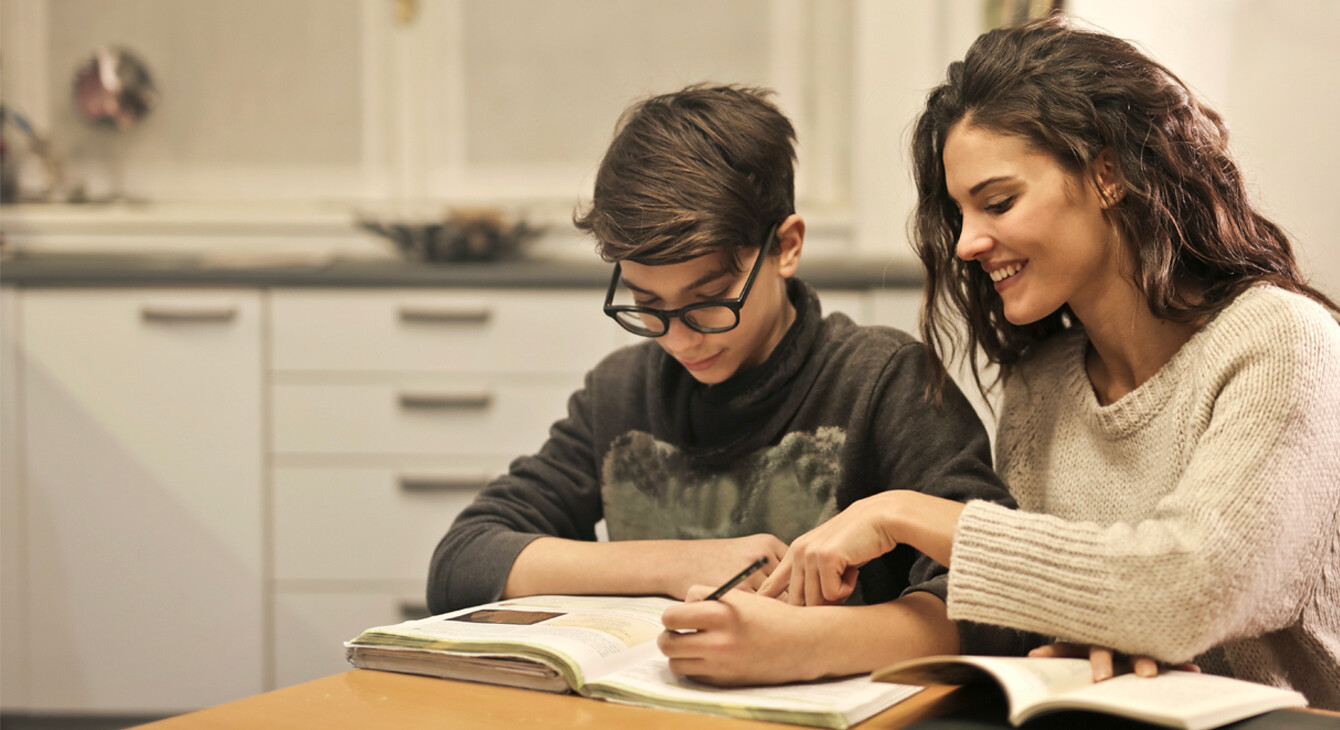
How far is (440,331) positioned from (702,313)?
1.35 metres

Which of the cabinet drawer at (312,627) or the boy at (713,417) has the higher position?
the boy at (713,417)

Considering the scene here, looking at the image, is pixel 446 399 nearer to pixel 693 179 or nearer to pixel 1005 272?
pixel 693 179

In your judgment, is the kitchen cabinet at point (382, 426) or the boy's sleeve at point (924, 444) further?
the kitchen cabinet at point (382, 426)

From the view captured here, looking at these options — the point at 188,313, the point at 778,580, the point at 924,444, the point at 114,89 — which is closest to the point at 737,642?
the point at 778,580

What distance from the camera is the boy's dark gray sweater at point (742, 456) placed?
104 centimetres

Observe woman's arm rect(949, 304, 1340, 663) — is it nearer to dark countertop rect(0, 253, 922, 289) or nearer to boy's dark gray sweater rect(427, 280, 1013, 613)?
boy's dark gray sweater rect(427, 280, 1013, 613)

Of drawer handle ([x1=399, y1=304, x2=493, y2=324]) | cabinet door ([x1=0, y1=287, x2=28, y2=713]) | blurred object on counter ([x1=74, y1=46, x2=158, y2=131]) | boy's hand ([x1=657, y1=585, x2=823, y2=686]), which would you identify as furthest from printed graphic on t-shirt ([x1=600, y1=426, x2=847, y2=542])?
A: blurred object on counter ([x1=74, y1=46, x2=158, y2=131])

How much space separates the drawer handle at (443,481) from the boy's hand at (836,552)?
153 cm

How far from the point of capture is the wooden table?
66cm

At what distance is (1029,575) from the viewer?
751 mm

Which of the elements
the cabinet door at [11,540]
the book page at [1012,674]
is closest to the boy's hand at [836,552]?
the book page at [1012,674]

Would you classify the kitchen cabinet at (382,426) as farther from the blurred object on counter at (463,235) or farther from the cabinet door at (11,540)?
the cabinet door at (11,540)

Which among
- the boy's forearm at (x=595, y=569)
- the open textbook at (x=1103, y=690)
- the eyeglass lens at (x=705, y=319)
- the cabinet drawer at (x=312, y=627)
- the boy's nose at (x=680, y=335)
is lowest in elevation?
the cabinet drawer at (x=312, y=627)

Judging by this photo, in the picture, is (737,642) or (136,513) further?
(136,513)
